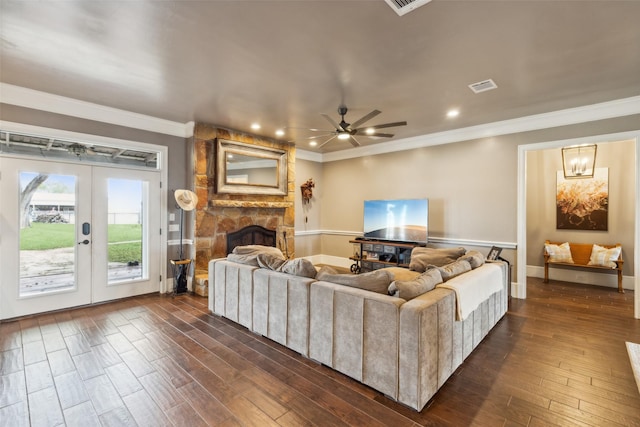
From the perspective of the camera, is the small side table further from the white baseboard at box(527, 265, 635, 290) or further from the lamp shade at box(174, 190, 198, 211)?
the white baseboard at box(527, 265, 635, 290)

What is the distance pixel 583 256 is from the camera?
5.59 m

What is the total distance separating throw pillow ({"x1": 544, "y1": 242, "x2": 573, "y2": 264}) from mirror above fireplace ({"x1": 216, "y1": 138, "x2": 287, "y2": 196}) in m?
5.43

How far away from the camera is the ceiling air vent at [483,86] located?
338cm

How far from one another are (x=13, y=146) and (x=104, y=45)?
2.32m

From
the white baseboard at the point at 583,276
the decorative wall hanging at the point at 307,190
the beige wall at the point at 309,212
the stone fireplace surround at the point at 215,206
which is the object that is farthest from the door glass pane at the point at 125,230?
the white baseboard at the point at 583,276

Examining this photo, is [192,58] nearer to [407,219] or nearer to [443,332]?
[443,332]

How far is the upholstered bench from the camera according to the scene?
5.11 metres

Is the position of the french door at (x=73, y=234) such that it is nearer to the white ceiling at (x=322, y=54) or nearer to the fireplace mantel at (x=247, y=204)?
the fireplace mantel at (x=247, y=204)

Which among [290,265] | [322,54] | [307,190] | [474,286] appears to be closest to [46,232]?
[290,265]

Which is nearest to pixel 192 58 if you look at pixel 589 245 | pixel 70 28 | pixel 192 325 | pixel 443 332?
pixel 70 28

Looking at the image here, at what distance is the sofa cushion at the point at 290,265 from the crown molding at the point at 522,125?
403 centimetres

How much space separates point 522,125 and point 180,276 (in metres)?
6.08

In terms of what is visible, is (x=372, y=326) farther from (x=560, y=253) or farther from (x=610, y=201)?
(x=610, y=201)

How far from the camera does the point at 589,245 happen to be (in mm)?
5598
